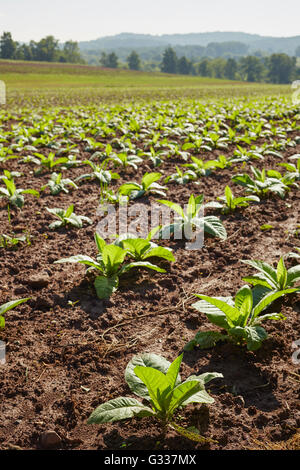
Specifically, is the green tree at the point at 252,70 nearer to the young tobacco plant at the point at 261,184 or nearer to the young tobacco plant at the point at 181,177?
the young tobacco plant at the point at 181,177

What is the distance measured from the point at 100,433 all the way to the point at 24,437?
366mm

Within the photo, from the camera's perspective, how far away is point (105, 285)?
9.30ft

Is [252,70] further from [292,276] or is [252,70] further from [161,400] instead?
[161,400]

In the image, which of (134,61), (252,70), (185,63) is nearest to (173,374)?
(185,63)

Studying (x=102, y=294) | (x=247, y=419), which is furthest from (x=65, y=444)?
(x=102, y=294)

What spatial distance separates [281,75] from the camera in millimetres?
105312

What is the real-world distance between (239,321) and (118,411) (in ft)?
2.98

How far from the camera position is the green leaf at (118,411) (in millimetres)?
1702

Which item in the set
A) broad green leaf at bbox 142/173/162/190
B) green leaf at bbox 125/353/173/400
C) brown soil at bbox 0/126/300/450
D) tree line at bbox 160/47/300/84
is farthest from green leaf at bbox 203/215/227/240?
tree line at bbox 160/47/300/84

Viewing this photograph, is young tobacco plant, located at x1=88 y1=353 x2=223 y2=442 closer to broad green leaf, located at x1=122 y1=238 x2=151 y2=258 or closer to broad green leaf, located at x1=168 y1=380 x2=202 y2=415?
broad green leaf, located at x1=168 y1=380 x2=202 y2=415

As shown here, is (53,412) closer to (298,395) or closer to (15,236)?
(298,395)

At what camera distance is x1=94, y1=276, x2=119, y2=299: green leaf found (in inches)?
109

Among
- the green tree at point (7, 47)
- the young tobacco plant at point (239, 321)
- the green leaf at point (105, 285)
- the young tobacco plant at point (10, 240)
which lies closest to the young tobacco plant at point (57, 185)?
the young tobacco plant at point (10, 240)

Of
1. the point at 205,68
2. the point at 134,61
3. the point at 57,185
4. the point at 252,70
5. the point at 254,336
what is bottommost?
the point at 254,336
